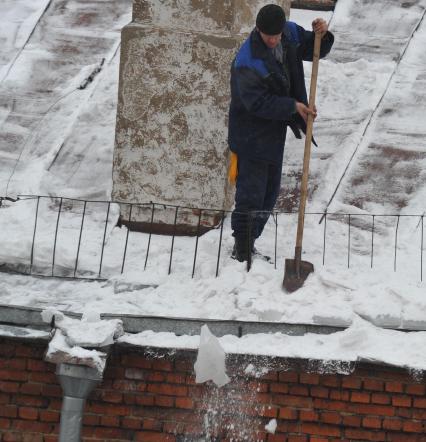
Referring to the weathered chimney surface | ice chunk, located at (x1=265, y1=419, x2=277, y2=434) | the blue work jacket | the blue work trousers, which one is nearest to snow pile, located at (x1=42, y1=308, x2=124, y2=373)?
ice chunk, located at (x1=265, y1=419, x2=277, y2=434)

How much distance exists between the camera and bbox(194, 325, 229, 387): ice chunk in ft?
16.4

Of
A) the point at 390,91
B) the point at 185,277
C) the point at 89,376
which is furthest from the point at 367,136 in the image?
the point at 89,376

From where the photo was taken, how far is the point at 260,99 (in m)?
5.90

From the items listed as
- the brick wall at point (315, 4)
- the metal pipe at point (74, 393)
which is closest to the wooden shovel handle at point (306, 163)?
the metal pipe at point (74, 393)

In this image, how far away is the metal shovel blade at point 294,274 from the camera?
5.54 meters

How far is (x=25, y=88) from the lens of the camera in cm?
909

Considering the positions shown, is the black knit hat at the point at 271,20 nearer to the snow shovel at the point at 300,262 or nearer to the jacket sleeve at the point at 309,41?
the snow shovel at the point at 300,262

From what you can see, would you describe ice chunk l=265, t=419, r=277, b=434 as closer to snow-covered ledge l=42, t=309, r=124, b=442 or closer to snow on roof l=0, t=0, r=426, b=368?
snow on roof l=0, t=0, r=426, b=368

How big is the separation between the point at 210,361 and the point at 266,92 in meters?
1.88

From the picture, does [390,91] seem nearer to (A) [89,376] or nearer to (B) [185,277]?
(B) [185,277]

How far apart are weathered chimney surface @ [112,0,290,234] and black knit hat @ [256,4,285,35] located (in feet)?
3.53

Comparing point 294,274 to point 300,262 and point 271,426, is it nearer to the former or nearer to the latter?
point 300,262

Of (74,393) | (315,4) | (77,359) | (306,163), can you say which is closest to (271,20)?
(306,163)

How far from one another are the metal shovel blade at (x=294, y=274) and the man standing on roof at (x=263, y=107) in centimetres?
31
